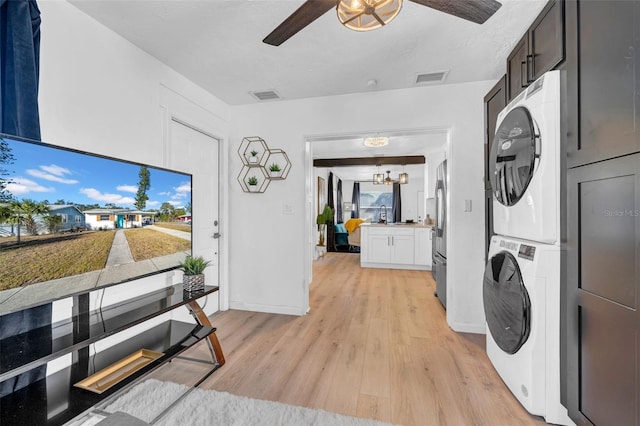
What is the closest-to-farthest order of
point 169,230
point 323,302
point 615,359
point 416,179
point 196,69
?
point 615,359, point 169,230, point 196,69, point 323,302, point 416,179

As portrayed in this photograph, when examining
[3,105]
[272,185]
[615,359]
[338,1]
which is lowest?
[615,359]

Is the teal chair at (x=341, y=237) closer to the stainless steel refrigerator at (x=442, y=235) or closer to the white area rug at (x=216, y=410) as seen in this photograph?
the stainless steel refrigerator at (x=442, y=235)

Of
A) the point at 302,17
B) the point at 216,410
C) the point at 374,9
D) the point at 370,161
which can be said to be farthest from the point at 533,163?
the point at 370,161

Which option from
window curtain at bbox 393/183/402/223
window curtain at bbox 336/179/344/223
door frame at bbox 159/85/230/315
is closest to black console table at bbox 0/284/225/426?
door frame at bbox 159/85/230/315

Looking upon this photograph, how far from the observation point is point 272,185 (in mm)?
3174

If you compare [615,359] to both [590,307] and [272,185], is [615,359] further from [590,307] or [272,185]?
[272,185]

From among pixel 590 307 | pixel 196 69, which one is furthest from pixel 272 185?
pixel 590 307

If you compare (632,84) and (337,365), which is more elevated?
(632,84)

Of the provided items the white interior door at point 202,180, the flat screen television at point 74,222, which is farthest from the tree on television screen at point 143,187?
the white interior door at point 202,180

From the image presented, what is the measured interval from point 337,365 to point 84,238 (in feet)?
5.87

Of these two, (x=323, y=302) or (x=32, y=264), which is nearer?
(x=32, y=264)

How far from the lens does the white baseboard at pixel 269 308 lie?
3.06 meters

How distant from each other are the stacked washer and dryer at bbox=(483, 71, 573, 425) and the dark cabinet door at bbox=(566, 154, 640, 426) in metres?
0.08

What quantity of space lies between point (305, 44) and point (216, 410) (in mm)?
2498
